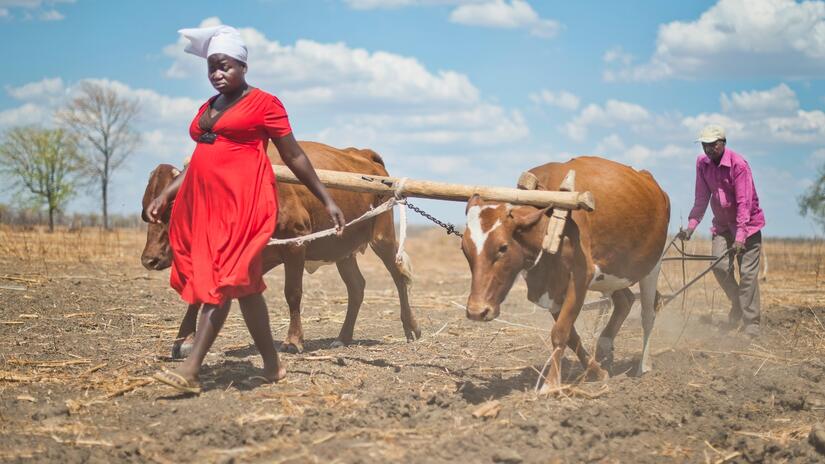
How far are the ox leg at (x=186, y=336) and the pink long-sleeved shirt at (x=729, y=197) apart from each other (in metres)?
5.56

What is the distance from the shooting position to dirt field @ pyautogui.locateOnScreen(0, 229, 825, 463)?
199 inches

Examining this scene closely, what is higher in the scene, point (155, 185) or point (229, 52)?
point (229, 52)

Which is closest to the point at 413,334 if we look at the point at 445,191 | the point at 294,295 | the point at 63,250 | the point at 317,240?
the point at 317,240

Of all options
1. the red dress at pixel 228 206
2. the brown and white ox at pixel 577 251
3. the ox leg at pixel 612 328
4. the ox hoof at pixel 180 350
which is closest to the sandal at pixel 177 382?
the red dress at pixel 228 206

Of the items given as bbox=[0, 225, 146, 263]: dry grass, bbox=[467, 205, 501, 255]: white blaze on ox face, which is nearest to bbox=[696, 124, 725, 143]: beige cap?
bbox=[467, 205, 501, 255]: white blaze on ox face

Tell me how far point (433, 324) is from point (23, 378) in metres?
5.61

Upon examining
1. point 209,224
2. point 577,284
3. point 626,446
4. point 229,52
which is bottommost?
point 626,446

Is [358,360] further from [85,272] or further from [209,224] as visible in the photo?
[85,272]

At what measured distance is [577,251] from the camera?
6.58 m

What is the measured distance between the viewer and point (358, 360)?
24.9 feet

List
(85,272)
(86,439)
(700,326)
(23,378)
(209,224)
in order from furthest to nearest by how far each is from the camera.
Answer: (85,272), (700,326), (23,378), (209,224), (86,439)

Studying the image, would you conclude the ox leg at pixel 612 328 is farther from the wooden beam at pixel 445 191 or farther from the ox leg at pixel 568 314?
the wooden beam at pixel 445 191

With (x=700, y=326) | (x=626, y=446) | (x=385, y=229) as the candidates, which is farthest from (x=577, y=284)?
(x=700, y=326)

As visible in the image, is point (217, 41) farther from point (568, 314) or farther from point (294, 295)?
point (568, 314)
